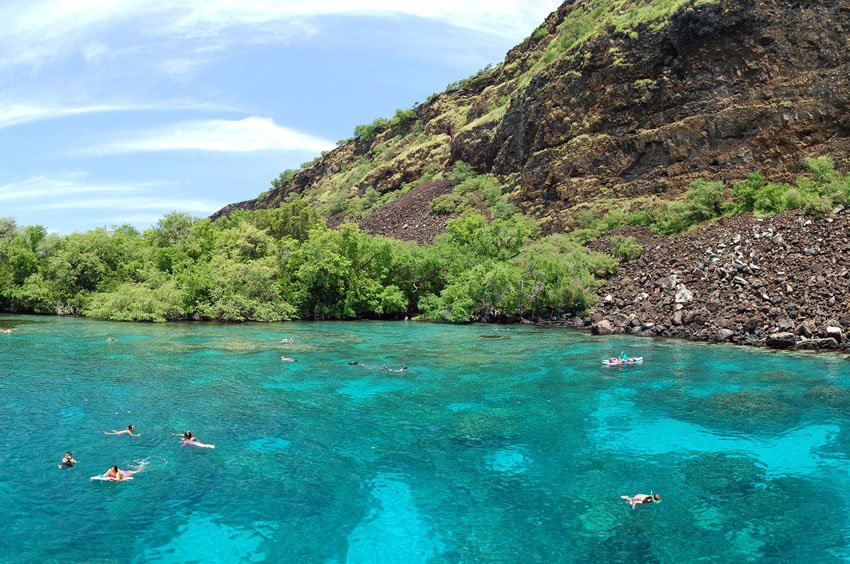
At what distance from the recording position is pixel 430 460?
47.0ft

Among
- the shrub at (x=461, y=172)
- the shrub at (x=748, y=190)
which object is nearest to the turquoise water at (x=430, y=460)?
the shrub at (x=748, y=190)

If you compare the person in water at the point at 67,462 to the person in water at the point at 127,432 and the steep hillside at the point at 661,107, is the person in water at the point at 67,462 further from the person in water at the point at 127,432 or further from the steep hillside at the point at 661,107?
the steep hillside at the point at 661,107

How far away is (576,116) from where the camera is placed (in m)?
62.9

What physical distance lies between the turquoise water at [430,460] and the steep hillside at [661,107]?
31.0 meters

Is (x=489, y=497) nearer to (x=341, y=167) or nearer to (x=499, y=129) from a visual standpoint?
(x=499, y=129)

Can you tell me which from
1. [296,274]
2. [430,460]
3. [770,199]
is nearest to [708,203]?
[770,199]

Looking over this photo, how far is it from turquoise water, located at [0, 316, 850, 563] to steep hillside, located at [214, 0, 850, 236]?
3103 centimetres

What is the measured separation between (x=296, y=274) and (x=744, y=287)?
3305 cm

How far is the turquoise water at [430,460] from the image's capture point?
413 inches

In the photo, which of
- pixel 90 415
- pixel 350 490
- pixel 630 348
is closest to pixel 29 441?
pixel 90 415

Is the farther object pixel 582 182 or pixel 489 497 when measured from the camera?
pixel 582 182

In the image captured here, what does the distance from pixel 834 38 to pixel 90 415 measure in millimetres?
56635

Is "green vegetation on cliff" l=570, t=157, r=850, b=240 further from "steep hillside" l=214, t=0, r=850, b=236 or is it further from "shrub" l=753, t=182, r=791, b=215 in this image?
"steep hillside" l=214, t=0, r=850, b=236

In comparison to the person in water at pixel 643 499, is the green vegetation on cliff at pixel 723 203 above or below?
above
